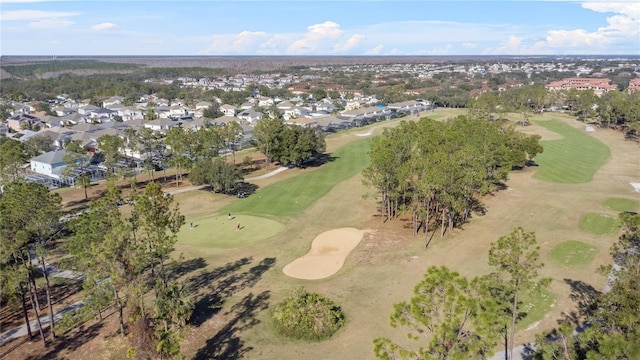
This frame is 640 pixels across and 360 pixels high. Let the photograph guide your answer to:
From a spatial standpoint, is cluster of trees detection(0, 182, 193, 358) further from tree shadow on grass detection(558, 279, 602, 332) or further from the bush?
tree shadow on grass detection(558, 279, 602, 332)

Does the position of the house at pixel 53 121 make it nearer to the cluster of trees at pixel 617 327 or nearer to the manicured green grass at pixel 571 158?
the manicured green grass at pixel 571 158

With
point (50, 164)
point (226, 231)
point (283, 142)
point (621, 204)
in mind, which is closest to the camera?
point (226, 231)

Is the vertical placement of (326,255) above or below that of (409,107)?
below

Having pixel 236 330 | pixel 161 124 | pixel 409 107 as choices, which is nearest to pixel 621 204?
pixel 236 330

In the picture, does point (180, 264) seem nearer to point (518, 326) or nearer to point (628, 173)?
point (518, 326)

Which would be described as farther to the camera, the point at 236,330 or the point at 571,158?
the point at 571,158

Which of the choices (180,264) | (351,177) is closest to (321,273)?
(180,264)

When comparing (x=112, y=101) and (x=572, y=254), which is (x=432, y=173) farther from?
(x=112, y=101)
